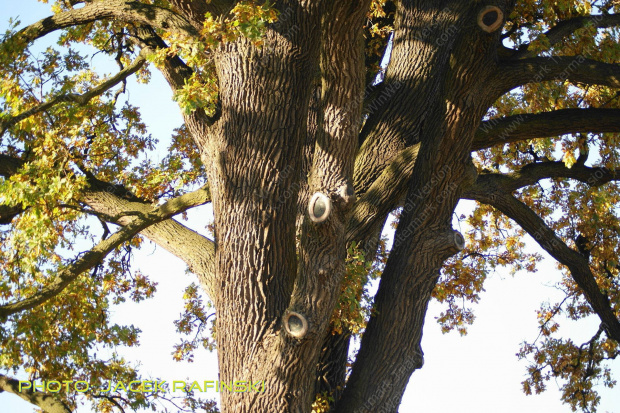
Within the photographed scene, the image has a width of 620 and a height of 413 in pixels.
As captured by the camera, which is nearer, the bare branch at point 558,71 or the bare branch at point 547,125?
the bare branch at point 558,71

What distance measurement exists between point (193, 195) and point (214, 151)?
1.23m

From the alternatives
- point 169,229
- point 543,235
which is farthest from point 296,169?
point 543,235

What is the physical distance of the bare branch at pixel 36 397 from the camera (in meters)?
7.18

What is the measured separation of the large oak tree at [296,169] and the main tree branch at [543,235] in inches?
1.1

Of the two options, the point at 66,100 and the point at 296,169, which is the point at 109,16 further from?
the point at 296,169

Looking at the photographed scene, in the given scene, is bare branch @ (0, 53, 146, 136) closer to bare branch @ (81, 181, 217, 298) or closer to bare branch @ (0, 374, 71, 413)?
bare branch @ (81, 181, 217, 298)

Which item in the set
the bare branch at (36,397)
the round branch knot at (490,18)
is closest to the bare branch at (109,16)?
the round branch knot at (490,18)

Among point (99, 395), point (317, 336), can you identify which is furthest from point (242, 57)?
point (99, 395)

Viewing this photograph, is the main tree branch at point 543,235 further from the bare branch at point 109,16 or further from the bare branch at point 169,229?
the bare branch at point 109,16

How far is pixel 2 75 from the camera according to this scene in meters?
7.33

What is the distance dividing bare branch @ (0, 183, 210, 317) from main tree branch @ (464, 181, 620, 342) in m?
3.64

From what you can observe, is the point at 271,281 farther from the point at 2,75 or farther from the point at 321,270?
the point at 2,75

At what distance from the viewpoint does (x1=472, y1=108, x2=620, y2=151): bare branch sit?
22.9ft

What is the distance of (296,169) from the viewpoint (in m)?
5.74
